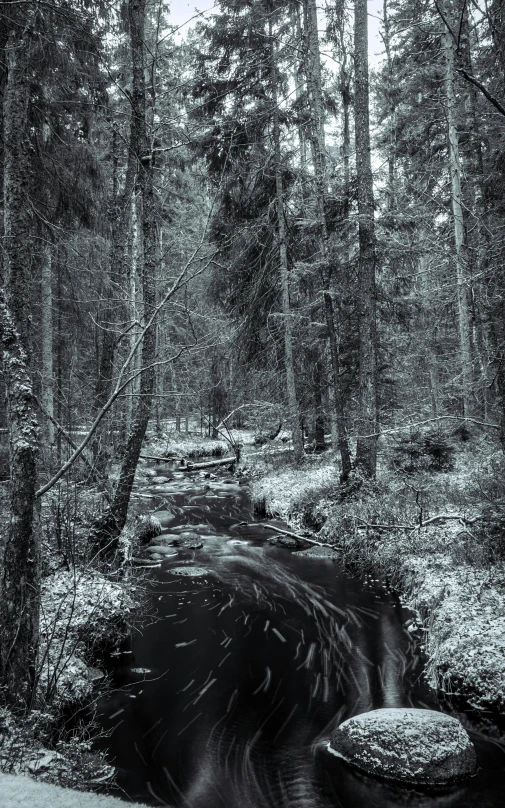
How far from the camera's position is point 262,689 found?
6457 millimetres

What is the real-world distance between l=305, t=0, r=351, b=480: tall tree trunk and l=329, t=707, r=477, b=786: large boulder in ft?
25.0

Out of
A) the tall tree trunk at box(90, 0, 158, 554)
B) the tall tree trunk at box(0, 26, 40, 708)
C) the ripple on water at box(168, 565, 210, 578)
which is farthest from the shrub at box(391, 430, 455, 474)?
the tall tree trunk at box(0, 26, 40, 708)

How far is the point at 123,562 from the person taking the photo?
28.1 feet

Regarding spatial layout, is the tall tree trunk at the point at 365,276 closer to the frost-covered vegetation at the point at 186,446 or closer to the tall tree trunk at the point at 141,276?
the tall tree trunk at the point at 141,276

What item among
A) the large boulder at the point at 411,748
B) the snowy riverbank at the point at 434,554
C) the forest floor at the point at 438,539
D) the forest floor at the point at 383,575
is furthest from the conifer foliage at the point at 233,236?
the large boulder at the point at 411,748

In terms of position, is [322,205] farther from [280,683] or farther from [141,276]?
Answer: [280,683]

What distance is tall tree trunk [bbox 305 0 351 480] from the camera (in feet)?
41.7

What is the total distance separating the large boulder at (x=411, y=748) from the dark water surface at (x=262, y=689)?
0.13 metres

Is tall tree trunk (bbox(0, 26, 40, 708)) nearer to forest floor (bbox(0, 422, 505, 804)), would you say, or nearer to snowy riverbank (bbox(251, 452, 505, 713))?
forest floor (bbox(0, 422, 505, 804))

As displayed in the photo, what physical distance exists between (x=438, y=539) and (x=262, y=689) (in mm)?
4219

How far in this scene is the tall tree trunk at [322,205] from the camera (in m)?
12.7

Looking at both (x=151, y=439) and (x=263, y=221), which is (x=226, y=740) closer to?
(x=263, y=221)

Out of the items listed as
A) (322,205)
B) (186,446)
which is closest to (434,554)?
(322,205)

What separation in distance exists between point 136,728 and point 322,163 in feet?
42.2
